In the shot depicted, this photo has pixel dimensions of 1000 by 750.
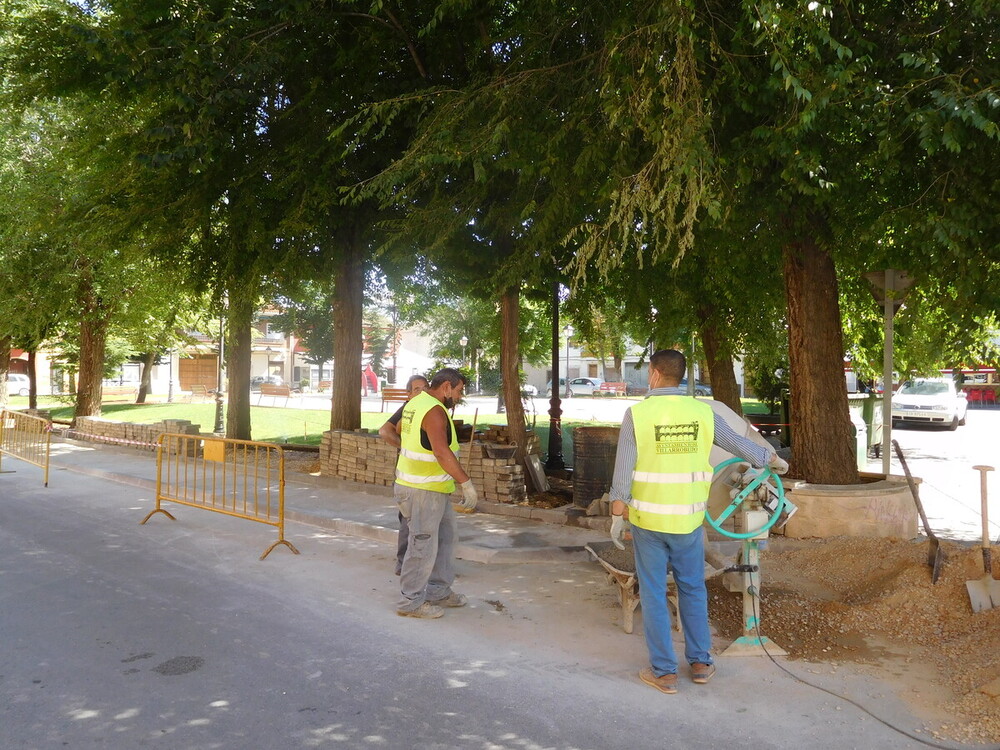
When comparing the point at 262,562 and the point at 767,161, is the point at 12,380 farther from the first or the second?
the point at 767,161

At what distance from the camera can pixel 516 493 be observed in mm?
10180

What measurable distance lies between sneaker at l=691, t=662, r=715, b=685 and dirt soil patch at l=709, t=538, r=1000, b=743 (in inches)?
30.1

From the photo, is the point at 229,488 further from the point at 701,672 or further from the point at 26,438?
the point at 701,672

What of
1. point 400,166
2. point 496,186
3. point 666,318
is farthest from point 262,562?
point 666,318

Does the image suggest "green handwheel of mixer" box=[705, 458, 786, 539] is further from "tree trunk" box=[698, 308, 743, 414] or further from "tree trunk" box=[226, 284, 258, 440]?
"tree trunk" box=[226, 284, 258, 440]

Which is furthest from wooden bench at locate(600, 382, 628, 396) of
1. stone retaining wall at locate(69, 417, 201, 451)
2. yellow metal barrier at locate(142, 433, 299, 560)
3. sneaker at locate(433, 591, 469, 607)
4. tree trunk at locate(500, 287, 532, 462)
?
sneaker at locate(433, 591, 469, 607)

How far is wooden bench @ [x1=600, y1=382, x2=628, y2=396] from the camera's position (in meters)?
54.1

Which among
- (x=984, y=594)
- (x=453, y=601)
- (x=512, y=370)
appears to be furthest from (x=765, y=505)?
(x=512, y=370)

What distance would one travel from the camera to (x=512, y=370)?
437 inches

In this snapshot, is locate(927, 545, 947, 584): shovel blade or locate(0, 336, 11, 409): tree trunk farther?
locate(0, 336, 11, 409): tree trunk

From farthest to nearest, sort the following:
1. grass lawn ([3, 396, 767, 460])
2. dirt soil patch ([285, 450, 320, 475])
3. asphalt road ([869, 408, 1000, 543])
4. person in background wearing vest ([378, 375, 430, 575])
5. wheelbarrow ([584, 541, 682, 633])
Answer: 1. grass lawn ([3, 396, 767, 460])
2. dirt soil patch ([285, 450, 320, 475])
3. asphalt road ([869, 408, 1000, 543])
4. person in background wearing vest ([378, 375, 430, 575])
5. wheelbarrow ([584, 541, 682, 633])

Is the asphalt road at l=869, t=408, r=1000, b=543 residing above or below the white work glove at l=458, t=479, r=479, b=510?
below

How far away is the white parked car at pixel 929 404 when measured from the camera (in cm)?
2438

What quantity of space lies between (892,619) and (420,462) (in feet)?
11.9
